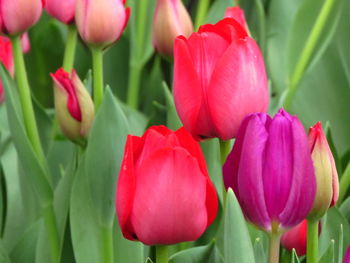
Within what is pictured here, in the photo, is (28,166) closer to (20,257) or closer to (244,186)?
(20,257)

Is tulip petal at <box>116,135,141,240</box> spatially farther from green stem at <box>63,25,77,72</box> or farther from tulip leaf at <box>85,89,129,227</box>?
green stem at <box>63,25,77,72</box>

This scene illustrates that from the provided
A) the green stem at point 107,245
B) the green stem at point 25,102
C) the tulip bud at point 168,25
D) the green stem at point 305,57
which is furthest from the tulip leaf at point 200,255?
the green stem at point 305,57

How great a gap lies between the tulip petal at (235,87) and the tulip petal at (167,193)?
0.17 ft

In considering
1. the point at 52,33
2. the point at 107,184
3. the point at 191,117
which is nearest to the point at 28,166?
the point at 107,184

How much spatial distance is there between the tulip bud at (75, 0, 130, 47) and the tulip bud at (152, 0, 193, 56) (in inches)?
5.0

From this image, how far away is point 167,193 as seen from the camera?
50 centimetres

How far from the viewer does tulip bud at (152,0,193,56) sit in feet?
2.74

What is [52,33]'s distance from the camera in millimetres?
1297

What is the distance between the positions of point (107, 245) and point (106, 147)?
8 cm

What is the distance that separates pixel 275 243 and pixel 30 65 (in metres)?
0.90

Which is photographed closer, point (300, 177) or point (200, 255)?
point (300, 177)

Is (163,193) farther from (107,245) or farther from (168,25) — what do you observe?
(168,25)

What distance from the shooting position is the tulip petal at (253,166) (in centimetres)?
49

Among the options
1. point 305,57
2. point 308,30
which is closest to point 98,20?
point 305,57
